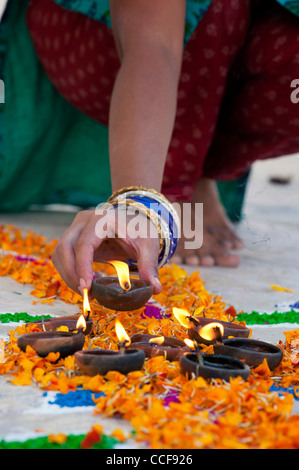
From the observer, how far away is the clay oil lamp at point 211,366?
94cm

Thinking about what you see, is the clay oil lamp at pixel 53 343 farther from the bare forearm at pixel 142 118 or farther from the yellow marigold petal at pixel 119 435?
the bare forearm at pixel 142 118

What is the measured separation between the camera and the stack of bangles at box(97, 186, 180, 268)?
4.26 ft

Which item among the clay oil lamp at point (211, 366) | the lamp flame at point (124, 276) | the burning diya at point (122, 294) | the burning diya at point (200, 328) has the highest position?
the lamp flame at point (124, 276)

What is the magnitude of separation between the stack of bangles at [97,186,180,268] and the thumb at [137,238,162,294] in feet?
0.19

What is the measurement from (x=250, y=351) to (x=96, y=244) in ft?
1.29

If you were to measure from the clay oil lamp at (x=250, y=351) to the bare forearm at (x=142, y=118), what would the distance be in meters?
0.48

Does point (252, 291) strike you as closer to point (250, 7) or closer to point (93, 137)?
point (250, 7)

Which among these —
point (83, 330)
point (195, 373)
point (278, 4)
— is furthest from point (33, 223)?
point (195, 373)

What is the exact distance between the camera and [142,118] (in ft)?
4.79

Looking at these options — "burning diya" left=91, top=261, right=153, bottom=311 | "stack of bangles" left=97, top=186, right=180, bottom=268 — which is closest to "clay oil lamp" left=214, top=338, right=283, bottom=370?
"burning diya" left=91, top=261, right=153, bottom=311

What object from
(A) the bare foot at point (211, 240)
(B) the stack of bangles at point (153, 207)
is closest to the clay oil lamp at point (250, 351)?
(B) the stack of bangles at point (153, 207)

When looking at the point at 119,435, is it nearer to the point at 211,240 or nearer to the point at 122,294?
the point at 122,294

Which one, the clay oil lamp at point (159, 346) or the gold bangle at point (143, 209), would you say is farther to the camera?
the gold bangle at point (143, 209)
